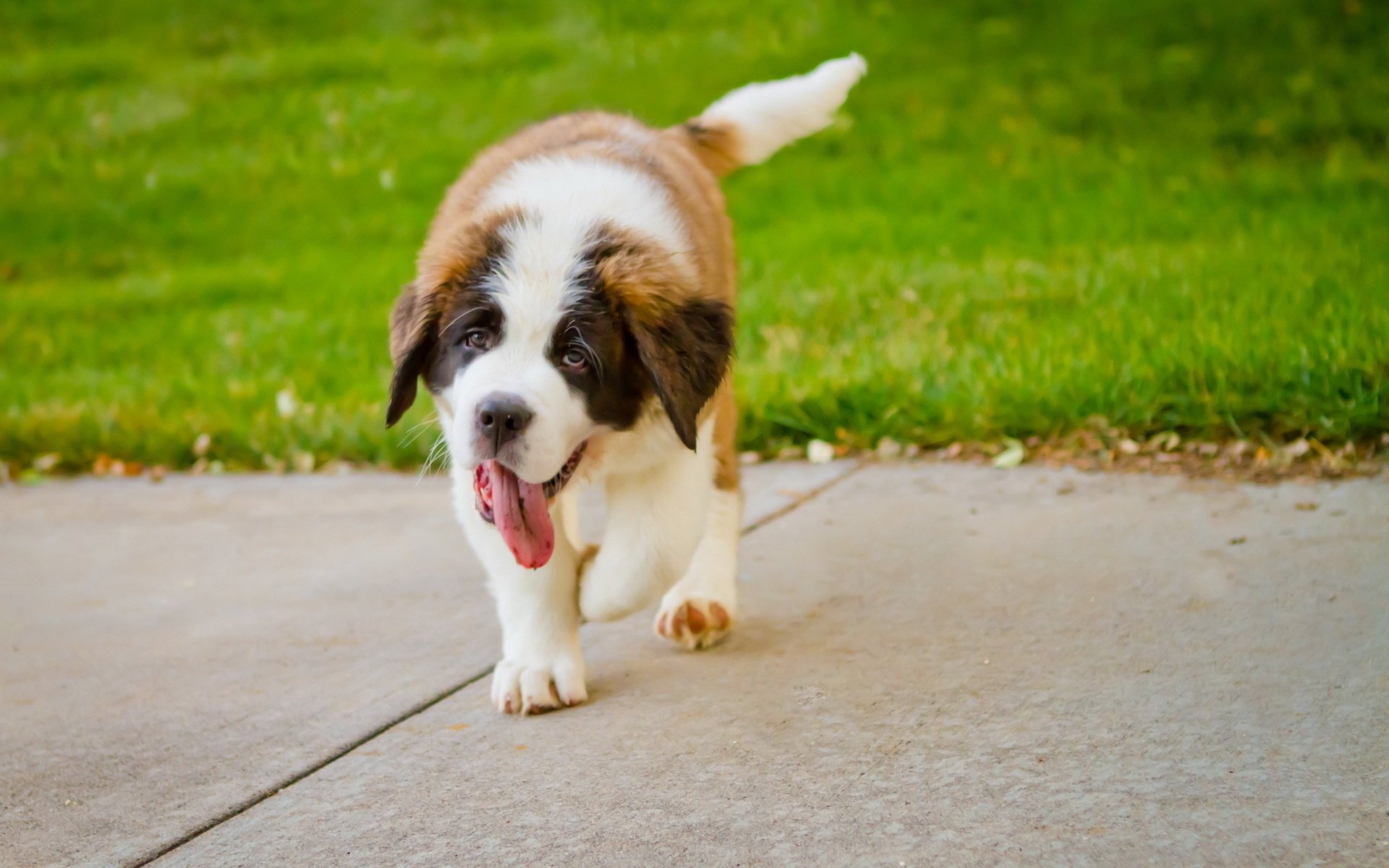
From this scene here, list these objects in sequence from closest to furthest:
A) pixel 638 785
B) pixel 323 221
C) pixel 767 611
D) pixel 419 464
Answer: pixel 638 785, pixel 767 611, pixel 419 464, pixel 323 221

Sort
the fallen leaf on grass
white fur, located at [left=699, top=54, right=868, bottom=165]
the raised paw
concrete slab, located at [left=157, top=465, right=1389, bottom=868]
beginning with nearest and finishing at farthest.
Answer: concrete slab, located at [left=157, top=465, right=1389, bottom=868], the raised paw, white fur, located at [left=699, top=54, right=868, bottom=165], the fallen leaf on grass

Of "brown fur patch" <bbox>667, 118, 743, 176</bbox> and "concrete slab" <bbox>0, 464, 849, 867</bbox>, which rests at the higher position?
"brown fur patch" <bbox>667, 118, 743, 176</bbox>

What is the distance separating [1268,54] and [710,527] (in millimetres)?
8884

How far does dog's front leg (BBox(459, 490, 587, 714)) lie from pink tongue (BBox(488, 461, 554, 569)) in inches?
4.5

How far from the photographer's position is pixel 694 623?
3557mm

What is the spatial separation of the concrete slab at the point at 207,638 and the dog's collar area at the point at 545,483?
1.65 ft

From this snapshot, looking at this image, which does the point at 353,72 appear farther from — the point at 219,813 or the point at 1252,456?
the point at 219,813

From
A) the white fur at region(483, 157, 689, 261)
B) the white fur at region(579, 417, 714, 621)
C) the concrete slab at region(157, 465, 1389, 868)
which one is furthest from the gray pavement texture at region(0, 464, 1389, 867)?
the white fur at region(483, 157, 689, 261)

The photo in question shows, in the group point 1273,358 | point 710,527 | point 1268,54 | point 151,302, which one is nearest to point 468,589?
point 710,527

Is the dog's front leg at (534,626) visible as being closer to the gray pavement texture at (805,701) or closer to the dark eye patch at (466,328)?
the gray pavement texture at (805,701)

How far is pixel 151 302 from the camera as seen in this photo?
9.48 m

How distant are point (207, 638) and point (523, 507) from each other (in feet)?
4.33

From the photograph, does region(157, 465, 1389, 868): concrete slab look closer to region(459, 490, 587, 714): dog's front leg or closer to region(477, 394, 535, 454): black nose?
region(459, 490, 587, 714): dog's front leg

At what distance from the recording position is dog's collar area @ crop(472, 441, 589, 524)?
3.19 meters
